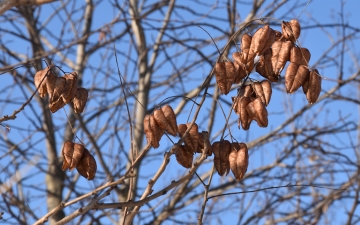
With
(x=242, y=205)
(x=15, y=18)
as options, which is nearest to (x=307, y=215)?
(x=242, y=205)

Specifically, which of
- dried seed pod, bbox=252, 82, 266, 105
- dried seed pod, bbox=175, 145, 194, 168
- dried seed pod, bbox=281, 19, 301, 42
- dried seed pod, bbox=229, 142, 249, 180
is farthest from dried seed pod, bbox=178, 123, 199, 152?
dried seed pod, bbox=281, 19, 301, 42

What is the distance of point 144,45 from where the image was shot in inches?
247

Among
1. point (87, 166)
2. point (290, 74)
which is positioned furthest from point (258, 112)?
point (87, 166)

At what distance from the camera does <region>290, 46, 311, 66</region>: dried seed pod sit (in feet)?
6.81

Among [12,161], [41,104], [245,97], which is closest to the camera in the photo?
[245,97]

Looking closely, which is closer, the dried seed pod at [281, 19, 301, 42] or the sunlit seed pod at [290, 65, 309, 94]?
the sunlit seed pod at [290, 65, 309, 94]

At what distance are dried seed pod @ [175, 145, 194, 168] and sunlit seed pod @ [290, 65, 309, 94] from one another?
42 cm

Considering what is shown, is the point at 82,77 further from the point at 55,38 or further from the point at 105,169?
the point at 105,169

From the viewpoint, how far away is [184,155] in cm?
212

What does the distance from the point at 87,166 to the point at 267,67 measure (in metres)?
0.74

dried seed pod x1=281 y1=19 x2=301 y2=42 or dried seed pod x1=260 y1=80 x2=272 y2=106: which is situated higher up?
dried seed pod x1=281 y1=19 x2=301 y2=42

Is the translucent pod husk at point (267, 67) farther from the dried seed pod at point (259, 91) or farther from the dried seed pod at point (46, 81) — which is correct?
the dried seed pod at point (46, 81)

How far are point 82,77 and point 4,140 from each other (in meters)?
1.16

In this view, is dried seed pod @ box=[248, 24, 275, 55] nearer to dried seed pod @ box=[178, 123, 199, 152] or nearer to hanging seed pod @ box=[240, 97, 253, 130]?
hanging seed pod @ box=[240, 97, 253, 130]
